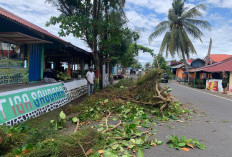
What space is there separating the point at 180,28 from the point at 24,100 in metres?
24.8

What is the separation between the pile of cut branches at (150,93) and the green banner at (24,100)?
2925 millimetres

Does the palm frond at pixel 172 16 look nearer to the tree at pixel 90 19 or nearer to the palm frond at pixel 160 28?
the palm frond at pixel 160 28

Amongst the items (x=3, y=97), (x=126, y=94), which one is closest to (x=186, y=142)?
(x=126, y=94)

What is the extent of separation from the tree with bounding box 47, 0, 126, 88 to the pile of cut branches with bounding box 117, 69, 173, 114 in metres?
2.93

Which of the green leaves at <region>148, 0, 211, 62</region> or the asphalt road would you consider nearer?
the asphalt road

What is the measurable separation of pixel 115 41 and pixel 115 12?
156cm

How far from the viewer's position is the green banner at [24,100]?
4762 mm

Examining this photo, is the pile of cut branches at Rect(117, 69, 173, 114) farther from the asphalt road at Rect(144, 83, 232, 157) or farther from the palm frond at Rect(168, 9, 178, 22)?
the palm frond at Rect(168, 9, 178, 22)

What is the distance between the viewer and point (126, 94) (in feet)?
25.7

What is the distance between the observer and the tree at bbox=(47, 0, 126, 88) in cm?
832

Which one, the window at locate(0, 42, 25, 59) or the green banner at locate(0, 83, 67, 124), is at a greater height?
the window at locate(0, 42, 25, 59)

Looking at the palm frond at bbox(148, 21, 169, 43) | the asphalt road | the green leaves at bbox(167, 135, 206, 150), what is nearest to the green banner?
the asphalt road

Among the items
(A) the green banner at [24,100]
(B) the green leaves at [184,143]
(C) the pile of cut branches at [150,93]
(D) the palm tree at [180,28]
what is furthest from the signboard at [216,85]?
(A) the green banner at [24,100]

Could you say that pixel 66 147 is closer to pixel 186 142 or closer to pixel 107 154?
pixel 107 154
